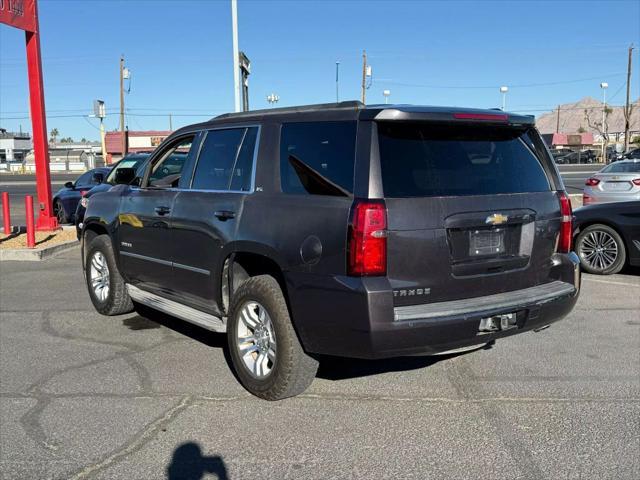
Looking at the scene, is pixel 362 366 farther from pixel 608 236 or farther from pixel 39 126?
pixel 39 126

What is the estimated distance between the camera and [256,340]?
170 inches

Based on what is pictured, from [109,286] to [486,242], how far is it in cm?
414

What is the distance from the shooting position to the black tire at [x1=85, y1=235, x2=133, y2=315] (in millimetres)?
6281

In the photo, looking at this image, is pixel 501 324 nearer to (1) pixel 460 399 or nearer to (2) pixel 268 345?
(1) pixel 460 399

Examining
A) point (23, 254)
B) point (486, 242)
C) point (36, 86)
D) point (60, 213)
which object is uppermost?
point (36, 86)

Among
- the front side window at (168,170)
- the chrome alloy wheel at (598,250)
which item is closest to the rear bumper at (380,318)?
the front side window at (168,170)

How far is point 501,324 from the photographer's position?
3844 millimetres

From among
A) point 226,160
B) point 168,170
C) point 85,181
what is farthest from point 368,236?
point 85,181

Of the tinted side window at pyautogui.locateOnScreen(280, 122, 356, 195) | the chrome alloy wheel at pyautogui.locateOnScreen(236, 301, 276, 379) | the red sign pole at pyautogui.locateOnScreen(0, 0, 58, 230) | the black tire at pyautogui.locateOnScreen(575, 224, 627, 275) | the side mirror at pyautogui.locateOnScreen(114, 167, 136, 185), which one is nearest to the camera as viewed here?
the tinted side window at pyautogui.locateOnScreen(280, 122, 356, 195)

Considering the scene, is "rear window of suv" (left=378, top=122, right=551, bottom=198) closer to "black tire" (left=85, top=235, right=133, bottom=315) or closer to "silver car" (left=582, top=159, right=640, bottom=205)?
"black tire" (left=85, top=235, right=133, bottom=315)

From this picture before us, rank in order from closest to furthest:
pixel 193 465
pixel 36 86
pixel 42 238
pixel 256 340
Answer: pixel 193 465 → pixel 256 340 → pixel 42 238 → pixel 36 86

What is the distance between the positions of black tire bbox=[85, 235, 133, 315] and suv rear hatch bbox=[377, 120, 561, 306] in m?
3.72

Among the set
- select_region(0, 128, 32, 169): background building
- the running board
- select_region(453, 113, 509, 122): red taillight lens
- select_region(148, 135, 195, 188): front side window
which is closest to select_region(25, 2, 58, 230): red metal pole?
select_region(148, 135, 195, 188): front side window

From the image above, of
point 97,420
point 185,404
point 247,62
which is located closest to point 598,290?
point 185,404
